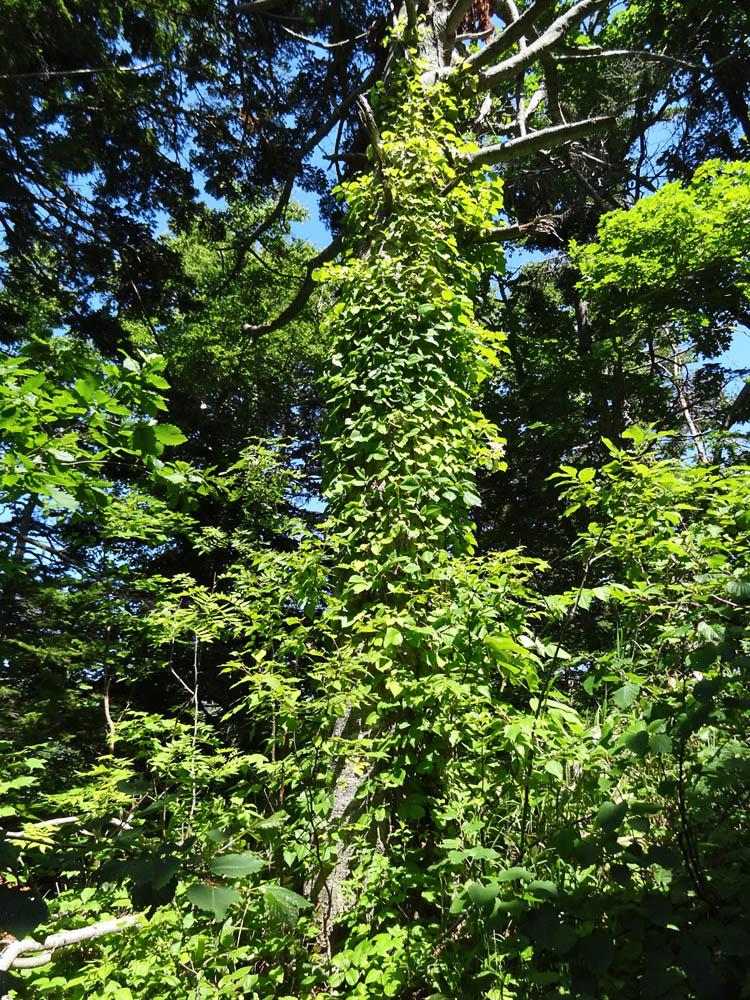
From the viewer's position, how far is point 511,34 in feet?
15.1

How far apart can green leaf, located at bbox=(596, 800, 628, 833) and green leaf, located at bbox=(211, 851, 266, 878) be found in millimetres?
977

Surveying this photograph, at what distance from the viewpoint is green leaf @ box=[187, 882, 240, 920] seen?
799 mm

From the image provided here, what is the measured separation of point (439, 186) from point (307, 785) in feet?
13.0

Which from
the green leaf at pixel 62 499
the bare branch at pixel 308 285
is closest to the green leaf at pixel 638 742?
the green leaf at pixel 62 499

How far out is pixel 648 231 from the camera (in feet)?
25.5

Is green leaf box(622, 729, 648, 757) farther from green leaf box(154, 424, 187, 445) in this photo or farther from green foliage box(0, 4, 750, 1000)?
green leaf box(154, 424, 187, 445)

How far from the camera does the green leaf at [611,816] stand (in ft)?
4.62

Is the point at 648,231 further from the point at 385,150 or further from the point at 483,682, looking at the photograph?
the point at 483,682

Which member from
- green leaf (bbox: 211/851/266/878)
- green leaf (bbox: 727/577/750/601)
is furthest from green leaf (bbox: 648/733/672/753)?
green leaf (bbox: 211/851/266/878)

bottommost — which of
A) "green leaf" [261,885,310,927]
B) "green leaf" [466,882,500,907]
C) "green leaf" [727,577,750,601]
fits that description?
"green leaf" [466,882,500,907]

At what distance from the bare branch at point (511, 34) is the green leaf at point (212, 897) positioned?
5742 mm

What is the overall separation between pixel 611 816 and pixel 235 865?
1.03 meters

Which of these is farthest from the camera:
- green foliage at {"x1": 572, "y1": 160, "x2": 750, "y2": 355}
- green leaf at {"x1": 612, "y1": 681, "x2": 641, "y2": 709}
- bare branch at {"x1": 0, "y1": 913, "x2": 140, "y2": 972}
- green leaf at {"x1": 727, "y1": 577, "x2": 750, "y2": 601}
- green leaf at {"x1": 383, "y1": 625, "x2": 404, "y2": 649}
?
green foliage at {"x1": 572, "y1": 160, "x2": 750, "y2": 355}

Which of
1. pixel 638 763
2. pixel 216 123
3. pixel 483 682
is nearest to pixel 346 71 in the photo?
pixel 216 123
